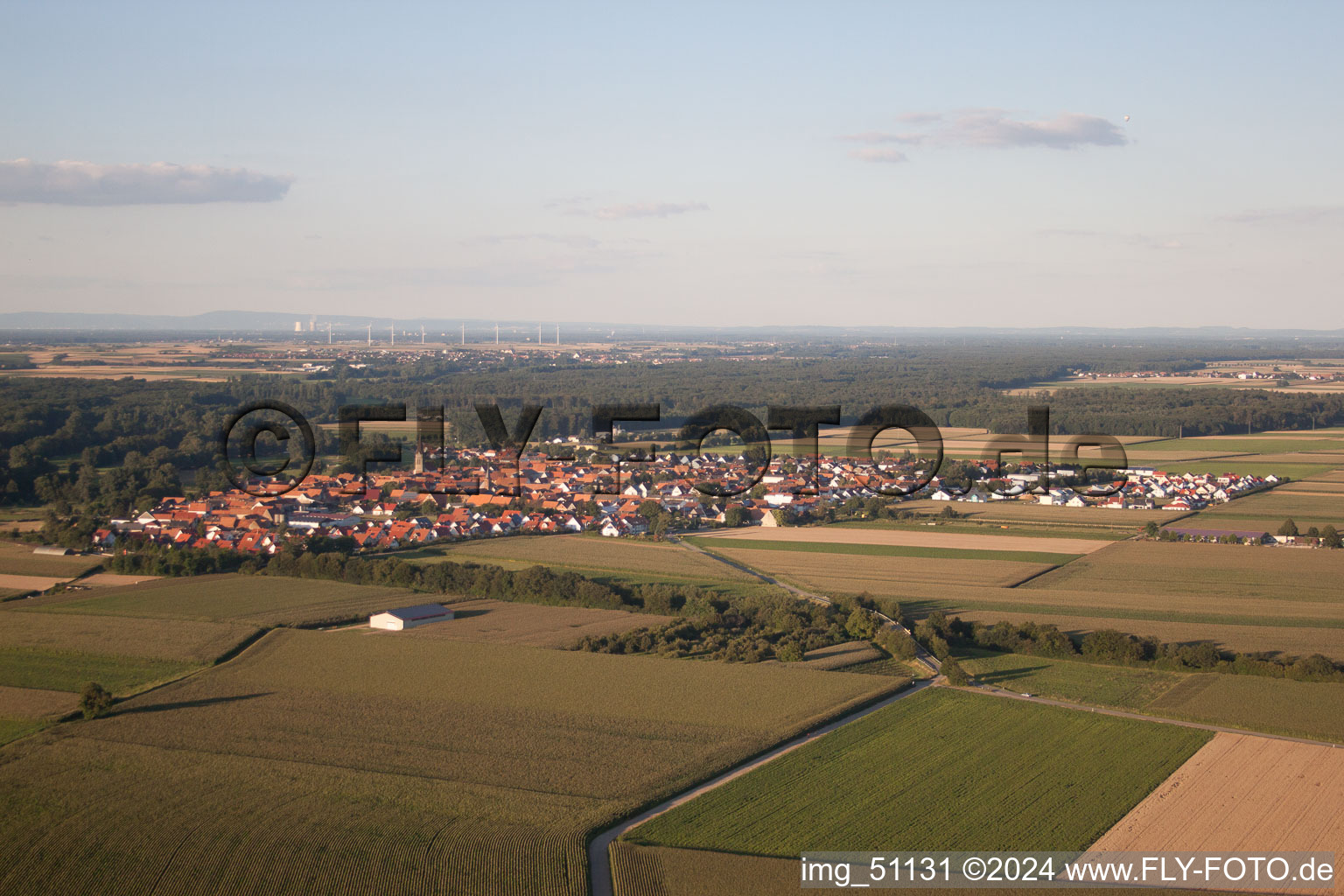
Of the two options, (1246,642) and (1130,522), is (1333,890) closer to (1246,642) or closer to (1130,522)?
(1246,642)

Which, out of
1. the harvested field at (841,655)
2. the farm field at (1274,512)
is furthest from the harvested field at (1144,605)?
the farm field at (1274,512)

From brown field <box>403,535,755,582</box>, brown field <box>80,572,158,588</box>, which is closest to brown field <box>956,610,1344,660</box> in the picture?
brown field <box>403,535,755,582</box>

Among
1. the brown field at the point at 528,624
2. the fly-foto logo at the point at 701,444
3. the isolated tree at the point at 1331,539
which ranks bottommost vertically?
the brown field at the point at 528,624

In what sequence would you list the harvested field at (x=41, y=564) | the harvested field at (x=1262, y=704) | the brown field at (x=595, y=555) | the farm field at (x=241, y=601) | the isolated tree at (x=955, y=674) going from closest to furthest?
the harvested field at (x=1262, y=704) < the isolated tree at (x=955, y=674) < the farm field at (x=241, y=601) < the harvested field at (x=41, y=564) < the brown field at (x=595, y=555)

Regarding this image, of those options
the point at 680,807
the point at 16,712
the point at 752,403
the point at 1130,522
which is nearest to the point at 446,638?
the point at 16,712

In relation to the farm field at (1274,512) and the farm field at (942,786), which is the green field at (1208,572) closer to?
the farm field at (1274,512)

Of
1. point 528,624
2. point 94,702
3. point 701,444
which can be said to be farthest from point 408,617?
point 701,444
